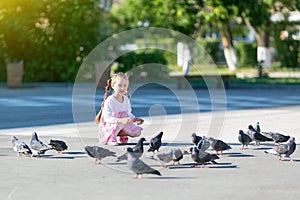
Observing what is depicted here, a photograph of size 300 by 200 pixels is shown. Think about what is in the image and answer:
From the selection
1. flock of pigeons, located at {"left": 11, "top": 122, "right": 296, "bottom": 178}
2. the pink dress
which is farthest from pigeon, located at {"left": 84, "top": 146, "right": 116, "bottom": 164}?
the pink dress

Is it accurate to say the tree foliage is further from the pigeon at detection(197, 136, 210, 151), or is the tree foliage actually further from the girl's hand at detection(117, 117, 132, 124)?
the pigeon at detection(197, 136, 210, 151)

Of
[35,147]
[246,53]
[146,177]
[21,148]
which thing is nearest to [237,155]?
[146,177]

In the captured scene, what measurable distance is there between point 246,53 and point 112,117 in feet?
121

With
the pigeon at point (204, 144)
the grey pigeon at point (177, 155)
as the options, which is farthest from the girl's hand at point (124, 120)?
the grey pigeon at point (177, 155)

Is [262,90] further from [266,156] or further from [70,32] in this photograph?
[266,156]

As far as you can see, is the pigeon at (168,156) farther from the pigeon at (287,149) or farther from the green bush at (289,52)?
the green bush at (289,52)

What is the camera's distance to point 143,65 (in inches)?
1188

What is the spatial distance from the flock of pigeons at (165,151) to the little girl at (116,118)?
116cm

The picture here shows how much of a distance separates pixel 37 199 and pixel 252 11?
24180 mm

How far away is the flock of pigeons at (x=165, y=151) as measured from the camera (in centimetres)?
850

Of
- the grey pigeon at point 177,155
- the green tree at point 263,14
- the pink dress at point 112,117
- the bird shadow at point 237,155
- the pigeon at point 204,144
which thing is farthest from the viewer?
the green tree at point 263,14

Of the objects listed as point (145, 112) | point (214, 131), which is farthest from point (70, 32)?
point (214, 131)

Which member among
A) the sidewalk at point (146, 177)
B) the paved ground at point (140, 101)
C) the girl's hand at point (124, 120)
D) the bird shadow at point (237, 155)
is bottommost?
the paved ground at point (140, 101)

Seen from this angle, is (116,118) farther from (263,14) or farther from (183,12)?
(263,14)
